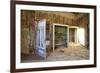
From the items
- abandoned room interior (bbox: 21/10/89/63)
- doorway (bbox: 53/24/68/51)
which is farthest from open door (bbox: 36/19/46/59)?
doorway (bbox: 53/24/68/51)

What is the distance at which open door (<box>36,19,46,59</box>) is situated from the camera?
2017 mm

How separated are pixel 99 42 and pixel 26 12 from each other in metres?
1.04

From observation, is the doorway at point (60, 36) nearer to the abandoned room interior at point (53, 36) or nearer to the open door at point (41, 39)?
the abandoned room interior at point (53, 36)

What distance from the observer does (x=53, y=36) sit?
6.82ft

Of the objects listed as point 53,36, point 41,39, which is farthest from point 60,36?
point 41,39

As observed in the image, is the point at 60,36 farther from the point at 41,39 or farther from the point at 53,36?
the point at 41,39

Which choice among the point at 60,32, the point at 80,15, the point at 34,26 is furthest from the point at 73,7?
the point at 34,26

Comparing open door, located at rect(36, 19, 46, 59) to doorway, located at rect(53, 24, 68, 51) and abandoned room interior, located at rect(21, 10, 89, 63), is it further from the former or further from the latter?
doorway, located at rect(53, 24, 68, 51)

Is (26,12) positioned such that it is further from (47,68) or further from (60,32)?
(47,68)

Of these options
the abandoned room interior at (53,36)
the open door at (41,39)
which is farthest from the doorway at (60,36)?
the open door at (41,39)

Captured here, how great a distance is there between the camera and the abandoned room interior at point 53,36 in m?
1.99

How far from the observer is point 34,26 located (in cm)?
201

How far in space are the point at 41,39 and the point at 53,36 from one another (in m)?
0.16

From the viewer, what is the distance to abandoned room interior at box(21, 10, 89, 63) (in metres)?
1.99
